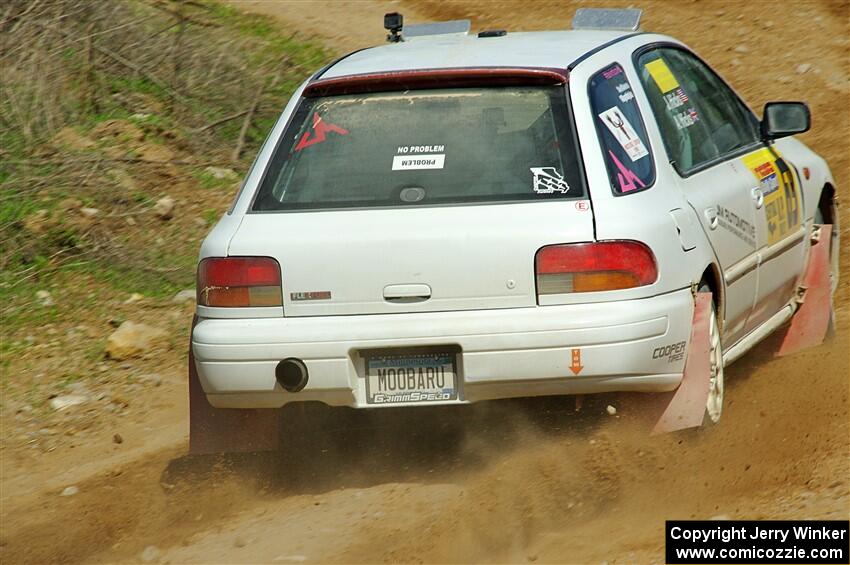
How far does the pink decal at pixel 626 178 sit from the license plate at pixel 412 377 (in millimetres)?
886

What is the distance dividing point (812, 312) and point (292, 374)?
3.09m

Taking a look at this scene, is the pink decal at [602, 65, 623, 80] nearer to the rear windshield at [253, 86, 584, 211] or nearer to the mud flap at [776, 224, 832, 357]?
the rear windshield at [253, 86, 584, 211]

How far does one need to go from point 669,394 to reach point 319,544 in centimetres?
145

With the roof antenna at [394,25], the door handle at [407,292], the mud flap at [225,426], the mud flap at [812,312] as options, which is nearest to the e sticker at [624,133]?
the door handle at [407,292]

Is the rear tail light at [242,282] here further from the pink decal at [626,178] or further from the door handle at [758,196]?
the door handle at [758,196]

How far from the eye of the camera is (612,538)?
4.54 m

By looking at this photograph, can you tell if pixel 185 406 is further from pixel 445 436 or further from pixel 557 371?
pixel 557 371

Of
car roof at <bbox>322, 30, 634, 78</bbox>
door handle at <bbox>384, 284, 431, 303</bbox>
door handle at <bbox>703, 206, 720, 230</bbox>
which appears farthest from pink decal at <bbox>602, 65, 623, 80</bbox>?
door handle at <bbox>384, 284, 431, 303</bbox>

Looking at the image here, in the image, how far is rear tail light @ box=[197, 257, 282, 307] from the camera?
4996 mm

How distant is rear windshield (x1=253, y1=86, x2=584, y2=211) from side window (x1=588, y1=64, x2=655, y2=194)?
0.44 feet

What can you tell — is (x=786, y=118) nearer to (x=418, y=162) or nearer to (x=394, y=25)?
(x=394, y=25)

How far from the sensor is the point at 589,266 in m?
4.81

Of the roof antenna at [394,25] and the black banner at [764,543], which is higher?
the roof antenna at [394,25]

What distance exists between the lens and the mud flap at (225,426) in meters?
5.51
